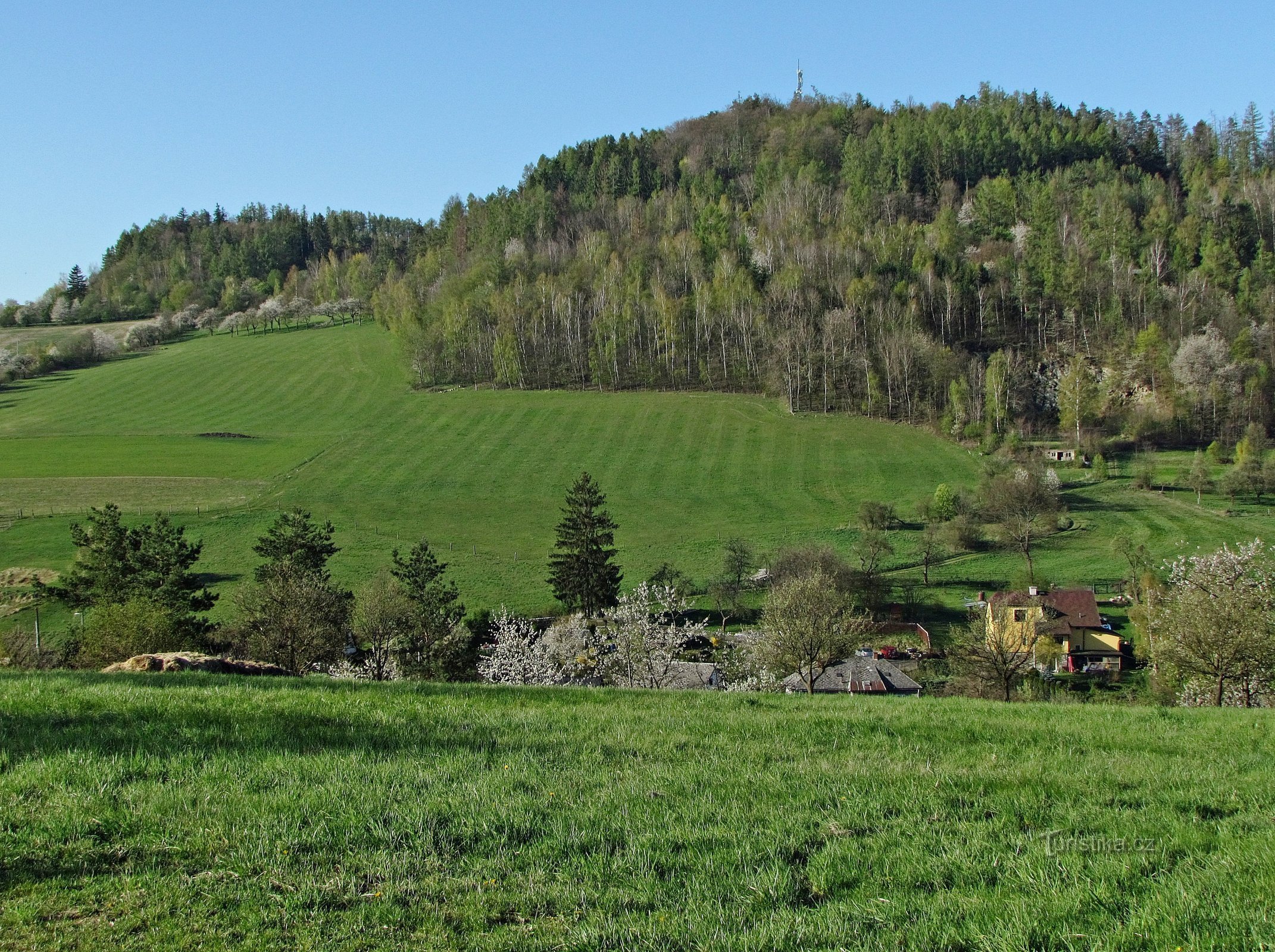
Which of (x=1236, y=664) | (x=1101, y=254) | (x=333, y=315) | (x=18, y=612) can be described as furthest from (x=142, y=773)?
(x=333, y=315)

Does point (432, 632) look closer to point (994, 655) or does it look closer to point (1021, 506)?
point (994, 655)

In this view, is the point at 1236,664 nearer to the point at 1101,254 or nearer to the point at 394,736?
the point at 394,736

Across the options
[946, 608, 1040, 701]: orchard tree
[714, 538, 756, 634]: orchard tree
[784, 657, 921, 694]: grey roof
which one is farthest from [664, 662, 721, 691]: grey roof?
[946, 608, 1040, 701]: orchard tree

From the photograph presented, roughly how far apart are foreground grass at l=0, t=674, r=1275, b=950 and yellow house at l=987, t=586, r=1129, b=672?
182 ft

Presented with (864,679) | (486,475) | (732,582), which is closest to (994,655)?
(864,679)

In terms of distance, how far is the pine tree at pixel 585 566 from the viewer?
67.2 metres

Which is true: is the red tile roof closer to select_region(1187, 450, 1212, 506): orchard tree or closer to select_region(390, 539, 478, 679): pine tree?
select_region(1187, 450, 1212, 506): orchard tree

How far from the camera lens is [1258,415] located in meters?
120

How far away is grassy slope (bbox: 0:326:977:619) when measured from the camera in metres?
82.8

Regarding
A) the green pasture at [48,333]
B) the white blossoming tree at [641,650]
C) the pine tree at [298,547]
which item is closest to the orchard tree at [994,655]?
the white blossoming tree at [641,650]

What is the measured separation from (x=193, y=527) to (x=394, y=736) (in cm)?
7976

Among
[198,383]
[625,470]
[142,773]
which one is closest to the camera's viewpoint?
[142,773]

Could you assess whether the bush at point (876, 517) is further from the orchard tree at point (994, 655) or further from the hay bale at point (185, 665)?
the hay bale at point (185, 665)

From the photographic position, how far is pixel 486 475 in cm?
10338
